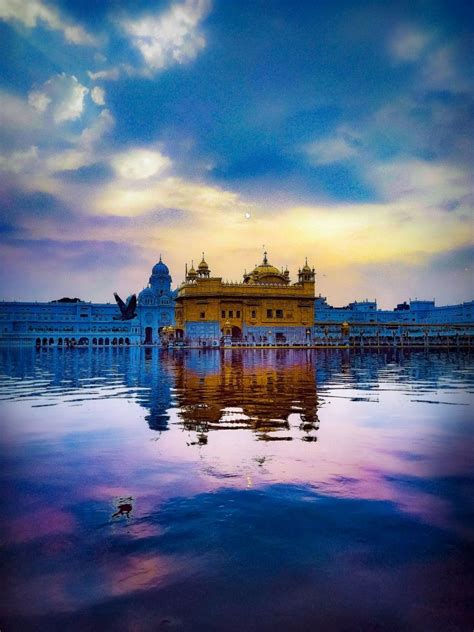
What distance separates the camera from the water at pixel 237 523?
11.6 feet

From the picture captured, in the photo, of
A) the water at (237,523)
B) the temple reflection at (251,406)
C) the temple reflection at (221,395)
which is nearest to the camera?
the water at (237,523)

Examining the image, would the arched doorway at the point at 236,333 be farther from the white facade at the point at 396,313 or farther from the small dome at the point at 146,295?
the white facade at the point at 396,313

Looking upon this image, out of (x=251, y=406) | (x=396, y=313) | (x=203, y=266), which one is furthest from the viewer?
(x=396, y=313)

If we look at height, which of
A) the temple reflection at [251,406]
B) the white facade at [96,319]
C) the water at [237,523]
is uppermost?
the white facade at [96,319]

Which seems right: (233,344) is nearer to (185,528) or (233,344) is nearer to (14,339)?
(14,339)

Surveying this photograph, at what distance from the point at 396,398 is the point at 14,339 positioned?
78.1 metres

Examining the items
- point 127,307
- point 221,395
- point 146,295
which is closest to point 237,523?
point 221,395

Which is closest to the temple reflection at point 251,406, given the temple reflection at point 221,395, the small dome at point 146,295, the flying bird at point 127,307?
the temple reflection at point 221,395

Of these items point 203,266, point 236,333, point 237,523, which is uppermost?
point 203,266

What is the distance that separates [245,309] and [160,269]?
46.8 meters

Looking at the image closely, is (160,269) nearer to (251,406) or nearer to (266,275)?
(266,275)

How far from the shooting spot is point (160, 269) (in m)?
111

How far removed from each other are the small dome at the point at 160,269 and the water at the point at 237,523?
101 metres

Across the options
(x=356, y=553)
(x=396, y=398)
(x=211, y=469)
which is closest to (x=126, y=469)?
(x=211, y=469)
